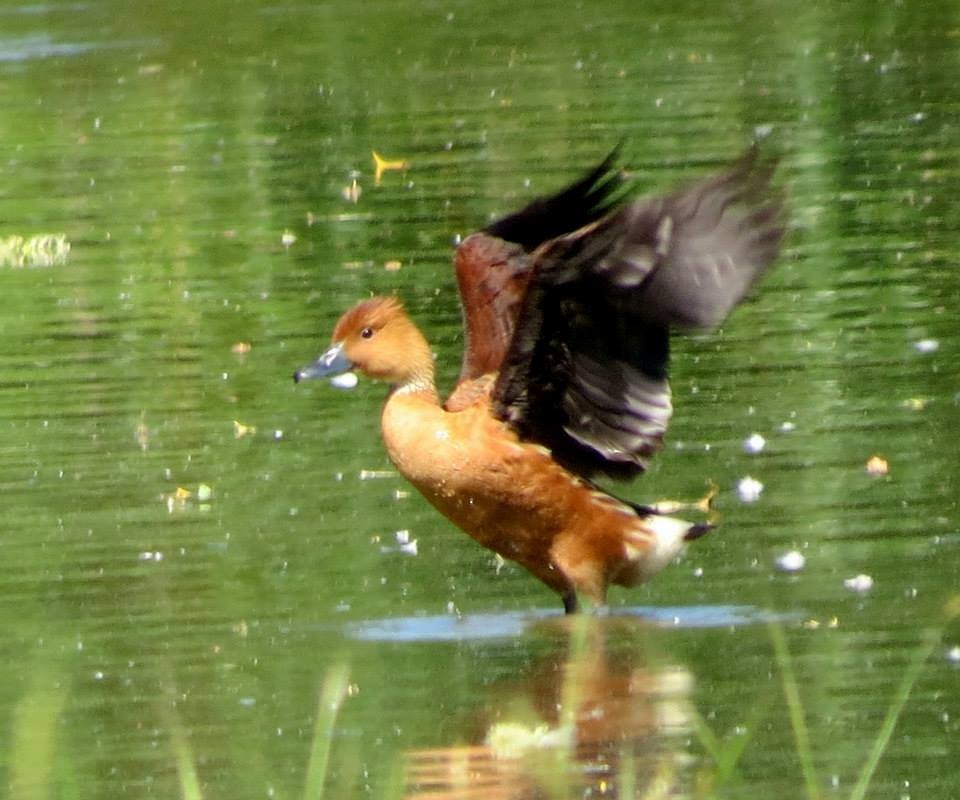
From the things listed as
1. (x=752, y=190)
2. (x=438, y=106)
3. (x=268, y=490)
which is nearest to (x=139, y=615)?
(x=268, y=490)

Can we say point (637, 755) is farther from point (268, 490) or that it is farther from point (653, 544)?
point (268, 490)

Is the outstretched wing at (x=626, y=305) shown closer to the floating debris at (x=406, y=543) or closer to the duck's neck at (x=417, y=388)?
the duck's neck at (x=417, y=388)

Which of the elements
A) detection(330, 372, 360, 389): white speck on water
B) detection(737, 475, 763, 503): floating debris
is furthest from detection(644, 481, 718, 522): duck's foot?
detection(330, 372, 360, 389): white speck on water

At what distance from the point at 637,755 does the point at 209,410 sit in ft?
14.5

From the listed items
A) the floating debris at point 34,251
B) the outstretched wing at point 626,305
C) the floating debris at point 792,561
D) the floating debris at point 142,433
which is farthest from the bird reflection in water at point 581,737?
the floating debris at point 34,251

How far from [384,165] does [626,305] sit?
8.04 metres

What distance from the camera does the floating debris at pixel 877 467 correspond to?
853 centimetres

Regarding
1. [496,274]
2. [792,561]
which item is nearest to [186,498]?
[496,274]

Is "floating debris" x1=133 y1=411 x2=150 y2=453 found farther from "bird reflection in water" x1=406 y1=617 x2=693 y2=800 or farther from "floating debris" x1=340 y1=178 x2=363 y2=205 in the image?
"floating debris" x1=340 y1=178 x2=363 y2=205

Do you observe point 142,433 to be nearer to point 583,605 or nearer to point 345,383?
point 345,383

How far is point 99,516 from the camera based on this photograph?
8797 mm

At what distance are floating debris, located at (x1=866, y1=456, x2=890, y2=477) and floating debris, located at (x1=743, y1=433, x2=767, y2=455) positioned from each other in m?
0.42

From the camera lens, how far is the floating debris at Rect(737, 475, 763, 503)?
8430 millimetres

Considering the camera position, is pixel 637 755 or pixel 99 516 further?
pixel 99 516
